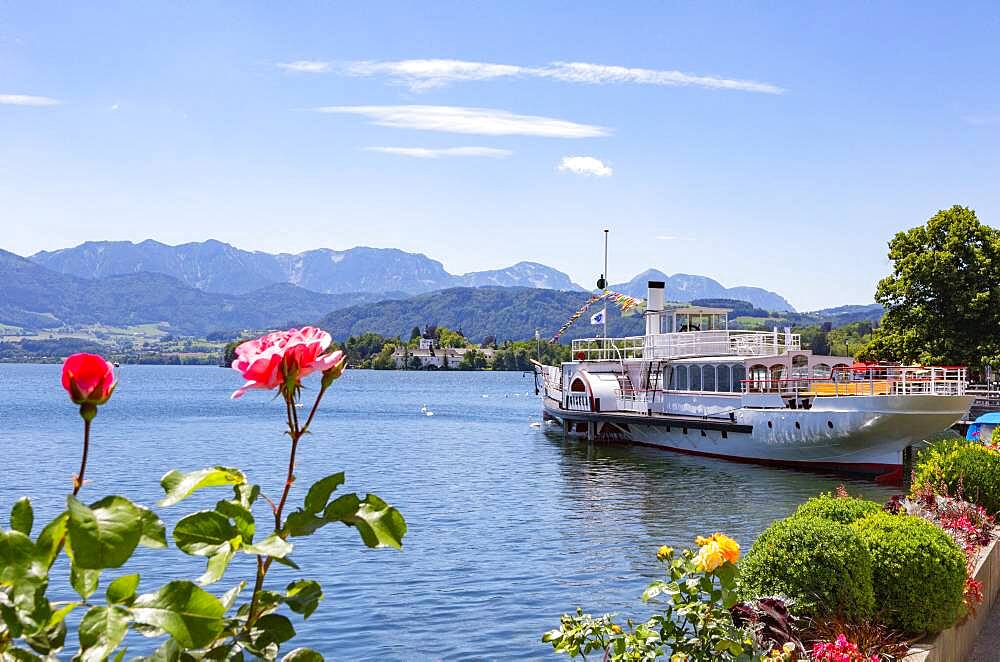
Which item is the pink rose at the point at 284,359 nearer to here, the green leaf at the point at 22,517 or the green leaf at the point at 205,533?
the green leaf at the point at 205,533

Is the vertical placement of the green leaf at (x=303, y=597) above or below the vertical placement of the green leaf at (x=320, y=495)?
below

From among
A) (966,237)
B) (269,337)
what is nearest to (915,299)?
(966,237)

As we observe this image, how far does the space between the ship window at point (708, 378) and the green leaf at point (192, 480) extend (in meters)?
37.6

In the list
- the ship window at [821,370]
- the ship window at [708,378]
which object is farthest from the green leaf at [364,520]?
the ship window at [708,378]

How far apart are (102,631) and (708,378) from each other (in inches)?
1511

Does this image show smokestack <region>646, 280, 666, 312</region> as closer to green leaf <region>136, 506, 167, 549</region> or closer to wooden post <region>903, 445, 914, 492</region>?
wooden post <region>903, 445, 914, 492</region>

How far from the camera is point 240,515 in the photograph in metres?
2.73

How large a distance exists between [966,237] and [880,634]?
157 ft

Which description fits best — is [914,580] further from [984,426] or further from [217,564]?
[984,426]

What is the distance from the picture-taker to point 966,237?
4978 centimetres

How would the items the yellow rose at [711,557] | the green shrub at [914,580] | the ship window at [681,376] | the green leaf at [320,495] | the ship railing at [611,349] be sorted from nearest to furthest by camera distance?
the green leaf at [320,495] < the yellow rose at [711,557] < the green shrub at [914,580] < the ship window at [681,376] < the ship railing at [611,349]

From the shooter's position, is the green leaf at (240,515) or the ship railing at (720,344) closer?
the green leaf at (240,515)

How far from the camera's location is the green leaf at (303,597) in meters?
2.90

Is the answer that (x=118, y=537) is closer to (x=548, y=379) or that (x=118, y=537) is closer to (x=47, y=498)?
(x=47, y=498)
